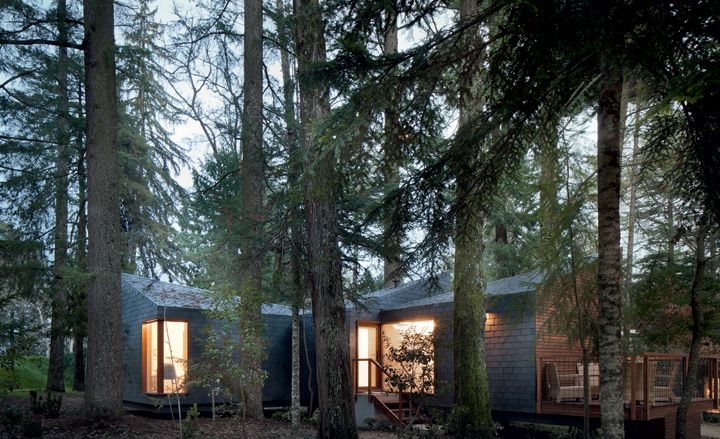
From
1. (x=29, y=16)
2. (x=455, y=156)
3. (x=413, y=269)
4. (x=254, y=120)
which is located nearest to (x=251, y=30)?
(x=254, y=120)

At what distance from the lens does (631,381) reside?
908 centimetres

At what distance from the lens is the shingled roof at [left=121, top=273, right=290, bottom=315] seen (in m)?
13.1

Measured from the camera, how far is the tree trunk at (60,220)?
11438mm

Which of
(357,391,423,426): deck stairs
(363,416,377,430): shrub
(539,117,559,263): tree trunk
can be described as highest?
(539,117,559,263): tree trunk

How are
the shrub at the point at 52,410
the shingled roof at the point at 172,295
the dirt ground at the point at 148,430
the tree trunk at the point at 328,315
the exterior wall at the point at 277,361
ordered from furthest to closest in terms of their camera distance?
the exterior wall at the point at 277,361 < the shingled roof at the point at 172,295 < the shrub at the point at 52,410 < the dirt ground at the point at 148,430 < the tree trunk at the point at 328,315

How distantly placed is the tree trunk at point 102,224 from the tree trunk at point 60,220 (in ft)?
3.20

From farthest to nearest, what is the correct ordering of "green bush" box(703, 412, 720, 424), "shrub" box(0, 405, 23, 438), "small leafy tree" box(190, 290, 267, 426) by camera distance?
"green bush" box(703, 412, 720, 424)
"small leafy tree" box(190, 290, 267, 426)
"shrub" box(0, 405, 23, 438)

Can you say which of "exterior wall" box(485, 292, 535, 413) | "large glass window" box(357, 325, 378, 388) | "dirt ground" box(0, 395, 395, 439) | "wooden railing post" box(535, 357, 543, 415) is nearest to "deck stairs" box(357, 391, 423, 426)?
"dirt ground" box(0, 395, 395, 439)

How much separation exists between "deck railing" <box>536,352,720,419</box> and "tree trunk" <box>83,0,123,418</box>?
7.00 m

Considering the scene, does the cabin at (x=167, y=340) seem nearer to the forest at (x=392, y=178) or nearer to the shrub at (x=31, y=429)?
the forest at (x=392, y=178)

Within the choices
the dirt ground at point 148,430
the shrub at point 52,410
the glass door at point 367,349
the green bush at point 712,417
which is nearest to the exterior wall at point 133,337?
the shrub at point 52,410

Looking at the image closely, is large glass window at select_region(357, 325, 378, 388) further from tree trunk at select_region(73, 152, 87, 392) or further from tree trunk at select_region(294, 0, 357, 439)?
tree trunk at select_region(294, 0, 357, 439)

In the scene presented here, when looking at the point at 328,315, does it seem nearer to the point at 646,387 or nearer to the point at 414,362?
the point at 414,362

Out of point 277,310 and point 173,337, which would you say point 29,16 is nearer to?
point 173,337
